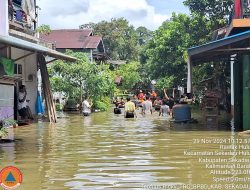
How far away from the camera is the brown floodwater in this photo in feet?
22.5

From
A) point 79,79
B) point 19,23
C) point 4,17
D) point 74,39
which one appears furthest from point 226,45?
point 74,39

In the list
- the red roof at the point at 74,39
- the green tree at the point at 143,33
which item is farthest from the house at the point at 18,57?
the green tree at the point at 143,33

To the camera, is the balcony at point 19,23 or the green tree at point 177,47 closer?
the balcony at point 19,23

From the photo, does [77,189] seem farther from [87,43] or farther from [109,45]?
[109,45]

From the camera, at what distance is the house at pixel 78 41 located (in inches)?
1907

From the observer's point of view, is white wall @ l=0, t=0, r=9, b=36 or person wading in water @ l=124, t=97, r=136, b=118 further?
person wading in water @ l=124, t=97, r=136, b=118

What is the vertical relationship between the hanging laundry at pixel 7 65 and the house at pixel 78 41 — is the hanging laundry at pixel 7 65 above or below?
below

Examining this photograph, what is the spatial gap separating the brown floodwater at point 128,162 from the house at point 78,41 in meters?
35.4

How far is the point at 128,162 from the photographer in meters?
8.70

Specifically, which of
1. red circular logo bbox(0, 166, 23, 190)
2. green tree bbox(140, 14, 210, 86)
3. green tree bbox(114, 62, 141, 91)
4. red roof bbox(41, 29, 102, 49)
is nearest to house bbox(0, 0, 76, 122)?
red circular logo bbox(0, 166, 23, 190)

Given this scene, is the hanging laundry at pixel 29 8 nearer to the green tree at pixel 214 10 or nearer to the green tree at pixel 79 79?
the green tree at pixel 79 79

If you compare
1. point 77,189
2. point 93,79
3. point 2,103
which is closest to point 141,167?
point 77,189

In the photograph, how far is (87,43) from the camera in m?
48.8

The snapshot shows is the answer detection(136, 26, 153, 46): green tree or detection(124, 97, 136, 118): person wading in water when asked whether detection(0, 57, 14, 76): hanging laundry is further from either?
detection(136, 26, 153, 46): green tree
